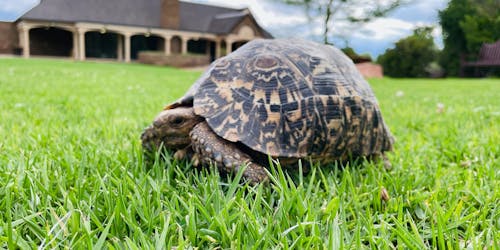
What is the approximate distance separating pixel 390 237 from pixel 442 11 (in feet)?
54.3

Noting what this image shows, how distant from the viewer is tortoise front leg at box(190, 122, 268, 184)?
1.52 meters

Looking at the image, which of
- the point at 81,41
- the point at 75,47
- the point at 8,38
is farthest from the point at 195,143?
the point at 75,47

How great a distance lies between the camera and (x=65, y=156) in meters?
1.88

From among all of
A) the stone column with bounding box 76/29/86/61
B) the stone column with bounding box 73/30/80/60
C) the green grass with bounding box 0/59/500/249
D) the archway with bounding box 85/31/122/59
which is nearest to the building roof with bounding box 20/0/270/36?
the stone column with bounding box 76/29/86/61

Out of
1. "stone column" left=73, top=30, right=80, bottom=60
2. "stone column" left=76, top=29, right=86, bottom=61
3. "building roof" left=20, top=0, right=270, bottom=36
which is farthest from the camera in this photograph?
"stone column" left=73, top=30, right=80, bottom=60

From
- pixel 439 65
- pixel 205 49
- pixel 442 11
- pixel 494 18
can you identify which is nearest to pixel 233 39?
pixel 205 49

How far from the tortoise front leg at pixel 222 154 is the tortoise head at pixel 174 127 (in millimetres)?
88

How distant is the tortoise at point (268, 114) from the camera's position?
1.58 m

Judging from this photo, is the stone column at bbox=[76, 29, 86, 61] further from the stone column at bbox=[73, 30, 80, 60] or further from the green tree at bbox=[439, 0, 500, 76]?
the green tree at bbox=[439, 0, 500, 76]

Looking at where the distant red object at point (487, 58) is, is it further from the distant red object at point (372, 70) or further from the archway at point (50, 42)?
the archway at point (50, 42)

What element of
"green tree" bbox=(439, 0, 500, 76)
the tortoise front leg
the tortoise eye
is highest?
"green tree" bbox=(439, 0, 500, 76)

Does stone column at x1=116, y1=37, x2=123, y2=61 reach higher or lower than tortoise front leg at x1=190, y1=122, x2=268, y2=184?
higher

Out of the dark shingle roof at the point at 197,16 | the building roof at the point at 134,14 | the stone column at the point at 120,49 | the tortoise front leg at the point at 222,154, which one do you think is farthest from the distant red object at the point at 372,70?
the stone column at the point at 120,49

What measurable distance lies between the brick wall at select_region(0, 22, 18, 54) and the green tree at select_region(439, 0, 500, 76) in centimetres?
1968
